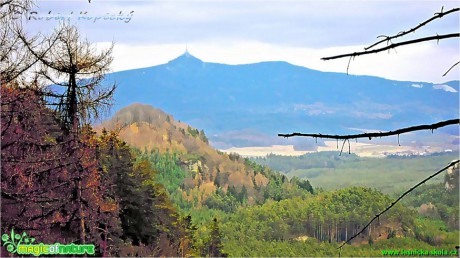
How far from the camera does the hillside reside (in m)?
105

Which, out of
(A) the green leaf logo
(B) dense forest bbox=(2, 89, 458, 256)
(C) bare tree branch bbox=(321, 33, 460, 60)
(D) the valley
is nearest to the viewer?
(C) bare tree branch bbox=(321, 33, 460, 60)

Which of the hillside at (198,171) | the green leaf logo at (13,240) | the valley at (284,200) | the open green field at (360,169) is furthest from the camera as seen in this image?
the open green field at (360,169)

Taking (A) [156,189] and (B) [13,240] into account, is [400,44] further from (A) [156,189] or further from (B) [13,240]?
(A) [156,189]

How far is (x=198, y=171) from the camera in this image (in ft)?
388

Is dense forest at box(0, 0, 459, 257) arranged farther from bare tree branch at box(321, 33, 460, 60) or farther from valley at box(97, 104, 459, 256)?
bare tree branch at box(321, 33, 460, 60)

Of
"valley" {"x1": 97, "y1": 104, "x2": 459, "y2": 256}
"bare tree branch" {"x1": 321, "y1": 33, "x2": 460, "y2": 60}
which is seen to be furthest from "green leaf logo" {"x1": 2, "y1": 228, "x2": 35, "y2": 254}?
"valley" {"x1": 97, "y1": 104, "x2": 459, "y2": 256}

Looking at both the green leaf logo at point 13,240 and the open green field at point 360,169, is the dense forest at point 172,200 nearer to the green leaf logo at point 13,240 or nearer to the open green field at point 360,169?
the green leaf logo at point 13,240

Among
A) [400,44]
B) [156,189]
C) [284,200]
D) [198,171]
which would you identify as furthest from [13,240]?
[198,171]

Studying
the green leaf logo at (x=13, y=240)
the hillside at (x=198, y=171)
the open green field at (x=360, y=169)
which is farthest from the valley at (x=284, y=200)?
the green leaf logo at (x=13, y=240)

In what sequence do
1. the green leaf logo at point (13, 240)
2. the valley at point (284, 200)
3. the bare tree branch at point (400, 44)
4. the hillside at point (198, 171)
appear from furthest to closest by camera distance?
the hillside at point (198, 171) → the valley at point (284, 200) → the green leaf logo at point (13, 240) → the bare tree branch at point (400, 44)

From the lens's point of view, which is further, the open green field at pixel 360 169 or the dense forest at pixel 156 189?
the open green field at pixel 360 169

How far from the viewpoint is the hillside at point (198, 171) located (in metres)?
105

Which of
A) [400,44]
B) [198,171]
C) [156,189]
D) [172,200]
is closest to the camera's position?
[400,44]

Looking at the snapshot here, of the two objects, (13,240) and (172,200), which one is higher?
(13,240)
